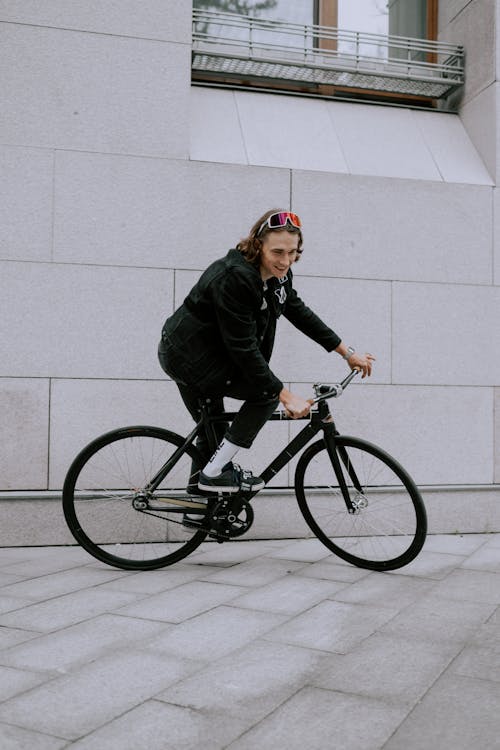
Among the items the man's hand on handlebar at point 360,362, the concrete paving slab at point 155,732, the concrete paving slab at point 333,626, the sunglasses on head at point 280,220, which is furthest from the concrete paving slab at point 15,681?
the man's hand on handlebar at point 360,362

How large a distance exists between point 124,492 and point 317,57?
391 centimetres

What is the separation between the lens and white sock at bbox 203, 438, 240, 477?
13.3 feet

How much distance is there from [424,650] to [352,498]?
130cm

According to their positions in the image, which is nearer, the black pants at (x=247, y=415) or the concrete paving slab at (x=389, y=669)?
the concrete paving slab at (x=389, y=669)

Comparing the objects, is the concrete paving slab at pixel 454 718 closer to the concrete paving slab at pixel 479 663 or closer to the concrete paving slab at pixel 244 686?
the concrete paving slab at pixel 479 663

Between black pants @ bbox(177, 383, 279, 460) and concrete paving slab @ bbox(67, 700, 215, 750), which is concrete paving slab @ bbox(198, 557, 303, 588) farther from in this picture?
concrete paving slab @ bbox(67, 700, 215, 750)

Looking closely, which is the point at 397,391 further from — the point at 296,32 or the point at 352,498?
the point at 296,32

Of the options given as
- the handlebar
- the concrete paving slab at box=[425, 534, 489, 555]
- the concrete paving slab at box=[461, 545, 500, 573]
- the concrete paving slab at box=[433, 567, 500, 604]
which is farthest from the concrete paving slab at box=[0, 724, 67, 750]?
the concrete paving slab at box=[425, 534, 489, 555]

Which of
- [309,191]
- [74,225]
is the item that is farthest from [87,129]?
[309,191]

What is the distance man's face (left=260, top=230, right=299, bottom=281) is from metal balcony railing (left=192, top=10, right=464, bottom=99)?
2710 millimetres

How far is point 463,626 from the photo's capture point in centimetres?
336

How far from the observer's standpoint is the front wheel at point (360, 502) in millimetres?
4145

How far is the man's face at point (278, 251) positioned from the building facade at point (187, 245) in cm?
142

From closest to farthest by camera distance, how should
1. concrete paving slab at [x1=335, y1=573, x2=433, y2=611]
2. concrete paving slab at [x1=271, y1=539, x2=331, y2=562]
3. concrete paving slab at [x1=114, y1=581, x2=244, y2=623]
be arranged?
concrete paving slab at [x1=114, y1=581, x2=244, y2=623]
concrete paving slab at [x1=335, y1=573, x2=433, y2=611]
concrete paving slab at [x1=271, y1=539, x2=331, y2=562]
